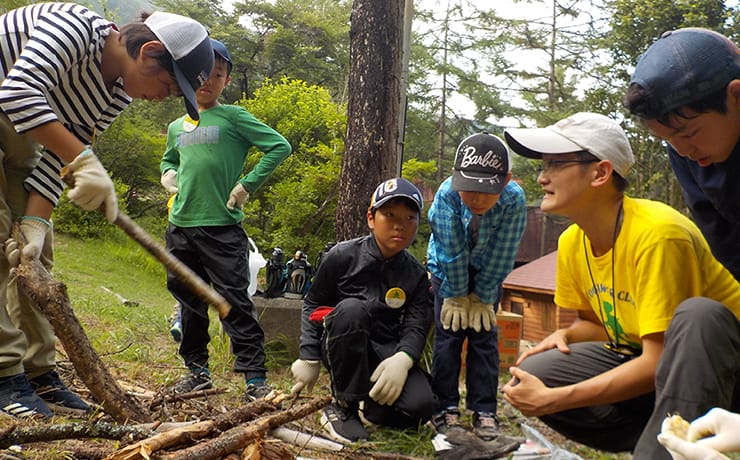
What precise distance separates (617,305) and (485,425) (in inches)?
36.8

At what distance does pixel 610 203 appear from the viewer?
195cm

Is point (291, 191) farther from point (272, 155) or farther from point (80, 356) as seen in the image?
point (80, 356)

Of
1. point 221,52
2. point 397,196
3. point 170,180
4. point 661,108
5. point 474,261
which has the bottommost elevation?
point 474,261

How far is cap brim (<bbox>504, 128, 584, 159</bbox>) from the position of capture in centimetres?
196

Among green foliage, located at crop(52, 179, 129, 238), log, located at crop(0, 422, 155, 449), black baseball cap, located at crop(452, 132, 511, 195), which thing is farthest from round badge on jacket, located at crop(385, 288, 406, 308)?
green foliage, located at crop(52, 179, 129, 238)

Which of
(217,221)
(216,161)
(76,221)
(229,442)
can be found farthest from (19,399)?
(76,221)

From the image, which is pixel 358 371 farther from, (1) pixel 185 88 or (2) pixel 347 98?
(2) pixel 347 98

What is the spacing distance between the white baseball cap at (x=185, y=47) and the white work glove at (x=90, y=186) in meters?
0.40

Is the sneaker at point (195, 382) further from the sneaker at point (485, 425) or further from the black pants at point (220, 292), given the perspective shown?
the sneaker at point (485, 425)

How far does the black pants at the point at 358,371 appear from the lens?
2514mm

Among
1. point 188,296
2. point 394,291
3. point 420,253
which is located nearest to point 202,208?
point 188,296

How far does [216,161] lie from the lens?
311 cm

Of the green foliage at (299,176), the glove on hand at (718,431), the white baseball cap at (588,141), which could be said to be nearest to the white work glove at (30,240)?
the white baseball cap at (588,141)

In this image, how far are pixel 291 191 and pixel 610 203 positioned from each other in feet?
23.6
